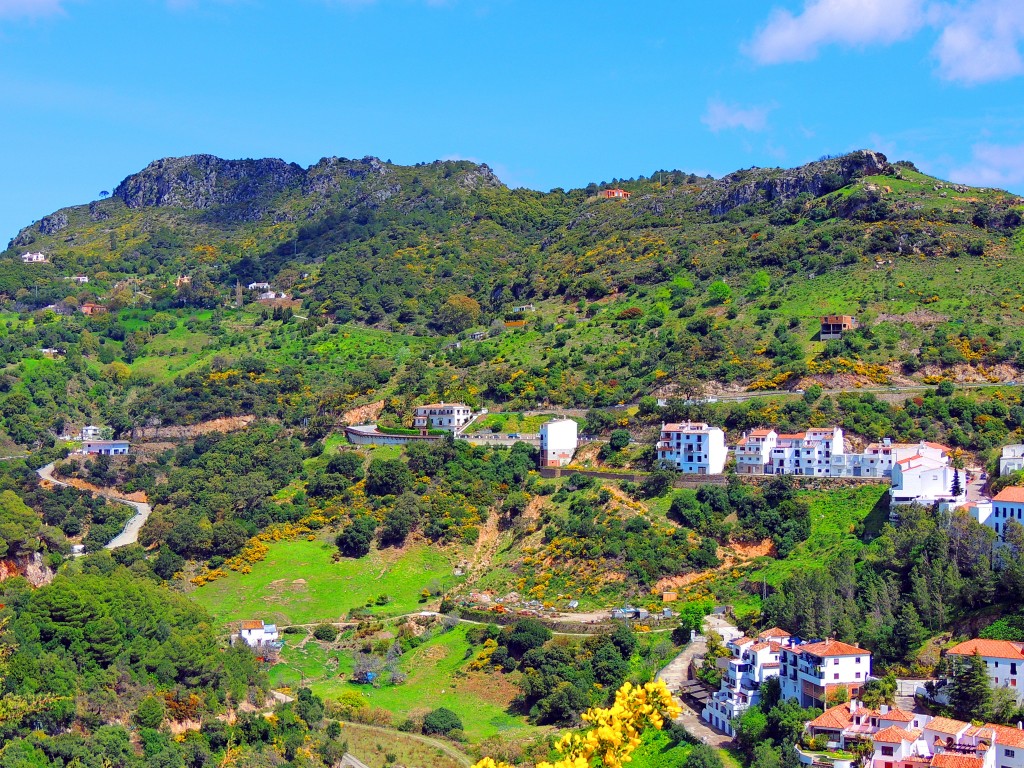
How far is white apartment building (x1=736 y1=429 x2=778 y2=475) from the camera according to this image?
216 feet

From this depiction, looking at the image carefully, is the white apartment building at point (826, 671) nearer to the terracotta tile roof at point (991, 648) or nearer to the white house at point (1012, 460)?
the terracotta tile roof at point (991, 648)

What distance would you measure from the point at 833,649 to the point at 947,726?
5.37 metres

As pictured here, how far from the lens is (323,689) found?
→ 54875 millimetres

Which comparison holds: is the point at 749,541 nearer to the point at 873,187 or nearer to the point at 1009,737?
the point at 1009,737

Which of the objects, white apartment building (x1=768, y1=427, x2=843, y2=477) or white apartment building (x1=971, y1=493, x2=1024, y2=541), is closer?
white apartment building (x1=971, y1=493, x2=1024, y2=541)

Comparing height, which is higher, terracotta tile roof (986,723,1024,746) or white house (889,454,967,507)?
white house (889,454,967,507)

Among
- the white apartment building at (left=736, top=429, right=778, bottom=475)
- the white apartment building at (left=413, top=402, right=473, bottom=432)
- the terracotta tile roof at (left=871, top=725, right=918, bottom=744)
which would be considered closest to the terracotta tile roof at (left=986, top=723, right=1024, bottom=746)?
the terracotta tile roof at (left=871, top=725, right=918, bottom=744)

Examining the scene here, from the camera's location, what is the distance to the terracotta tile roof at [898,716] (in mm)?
39094

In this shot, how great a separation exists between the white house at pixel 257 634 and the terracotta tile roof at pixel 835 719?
27.7m

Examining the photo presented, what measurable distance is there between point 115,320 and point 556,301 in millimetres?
41497

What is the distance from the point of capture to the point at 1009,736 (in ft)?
122

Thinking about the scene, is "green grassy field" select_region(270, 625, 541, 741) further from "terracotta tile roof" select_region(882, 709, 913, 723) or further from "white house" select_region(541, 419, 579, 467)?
"white house" select_region(541, 419, 579, 467)

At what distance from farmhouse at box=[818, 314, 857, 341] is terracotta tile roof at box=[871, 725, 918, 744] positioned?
42.3m

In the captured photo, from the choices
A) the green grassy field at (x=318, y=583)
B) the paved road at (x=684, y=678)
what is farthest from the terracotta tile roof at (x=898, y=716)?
the green grassy field at (x=318, y=583)
